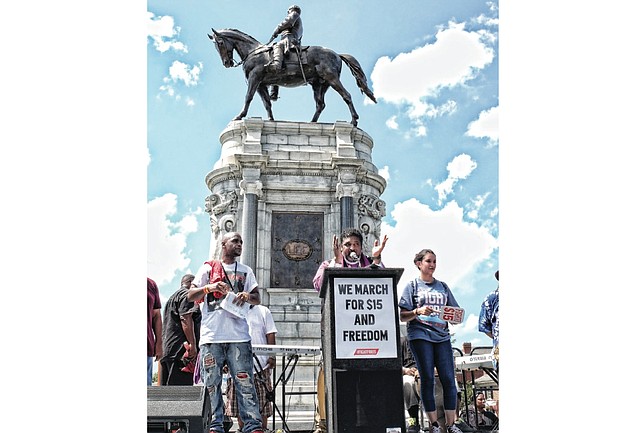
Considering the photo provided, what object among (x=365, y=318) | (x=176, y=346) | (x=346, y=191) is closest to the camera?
(x=365, y=318)

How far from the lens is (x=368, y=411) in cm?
513

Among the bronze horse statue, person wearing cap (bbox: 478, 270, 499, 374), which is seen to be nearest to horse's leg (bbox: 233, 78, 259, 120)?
the bronze horse statue

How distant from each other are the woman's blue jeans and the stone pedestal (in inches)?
299

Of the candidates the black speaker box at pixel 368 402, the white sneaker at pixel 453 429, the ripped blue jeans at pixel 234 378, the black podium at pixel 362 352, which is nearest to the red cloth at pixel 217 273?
the ripped blue jeans at pixel 234 378

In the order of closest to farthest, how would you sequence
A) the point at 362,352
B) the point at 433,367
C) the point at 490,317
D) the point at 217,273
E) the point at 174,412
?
the point at 174,412 → the point at 362,352 → the point at 217,273 → the point at 433,367 → the point at 490,317

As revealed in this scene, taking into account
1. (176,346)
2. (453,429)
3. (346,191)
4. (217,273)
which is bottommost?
(453,429)

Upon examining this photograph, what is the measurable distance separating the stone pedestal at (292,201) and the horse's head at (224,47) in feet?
6.68

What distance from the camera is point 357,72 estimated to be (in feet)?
57.9

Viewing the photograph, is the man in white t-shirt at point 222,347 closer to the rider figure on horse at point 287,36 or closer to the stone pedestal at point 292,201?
the stone pedestal at point 292,201

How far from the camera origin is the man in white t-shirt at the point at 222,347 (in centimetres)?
581

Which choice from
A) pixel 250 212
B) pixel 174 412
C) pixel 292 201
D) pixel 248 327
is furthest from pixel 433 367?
pixel 292 201

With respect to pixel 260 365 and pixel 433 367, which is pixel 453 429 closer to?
pixel 433 367

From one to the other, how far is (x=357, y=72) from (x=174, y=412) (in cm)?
1405

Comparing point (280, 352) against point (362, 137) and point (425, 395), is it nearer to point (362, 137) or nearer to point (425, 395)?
point (425, 395)
